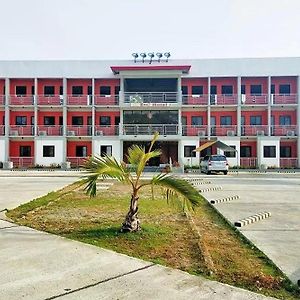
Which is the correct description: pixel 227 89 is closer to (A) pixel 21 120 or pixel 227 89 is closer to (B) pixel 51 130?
(B) pixel 51 130

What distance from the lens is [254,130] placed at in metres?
38.6

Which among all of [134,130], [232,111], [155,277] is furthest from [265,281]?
[232,111]

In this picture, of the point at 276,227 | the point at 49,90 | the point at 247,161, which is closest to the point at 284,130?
the point at 247,161

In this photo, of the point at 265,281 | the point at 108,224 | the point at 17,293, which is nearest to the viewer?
the point at 17,293

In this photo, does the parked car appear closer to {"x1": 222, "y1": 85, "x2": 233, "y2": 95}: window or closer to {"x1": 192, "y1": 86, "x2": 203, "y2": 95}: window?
{"x1": 192, "y1": 86, "x2": 203, "y2": 95}: window

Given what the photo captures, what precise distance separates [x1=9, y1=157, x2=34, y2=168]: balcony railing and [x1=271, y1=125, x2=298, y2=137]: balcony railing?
2666 cm

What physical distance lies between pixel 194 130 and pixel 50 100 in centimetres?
1637

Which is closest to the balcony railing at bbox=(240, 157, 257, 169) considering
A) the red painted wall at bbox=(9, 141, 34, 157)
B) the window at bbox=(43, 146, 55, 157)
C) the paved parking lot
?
the window at bbox=(43, 146, 55, 157)

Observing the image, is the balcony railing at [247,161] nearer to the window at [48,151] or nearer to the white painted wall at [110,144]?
the white painted wall at [110,144]

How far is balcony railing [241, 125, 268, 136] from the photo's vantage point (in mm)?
38312

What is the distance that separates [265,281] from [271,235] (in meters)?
2.64

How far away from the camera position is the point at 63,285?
13.2 ft

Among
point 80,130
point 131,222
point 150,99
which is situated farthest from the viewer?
point 80,130

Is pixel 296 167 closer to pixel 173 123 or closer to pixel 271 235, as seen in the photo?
pixel 173 123
